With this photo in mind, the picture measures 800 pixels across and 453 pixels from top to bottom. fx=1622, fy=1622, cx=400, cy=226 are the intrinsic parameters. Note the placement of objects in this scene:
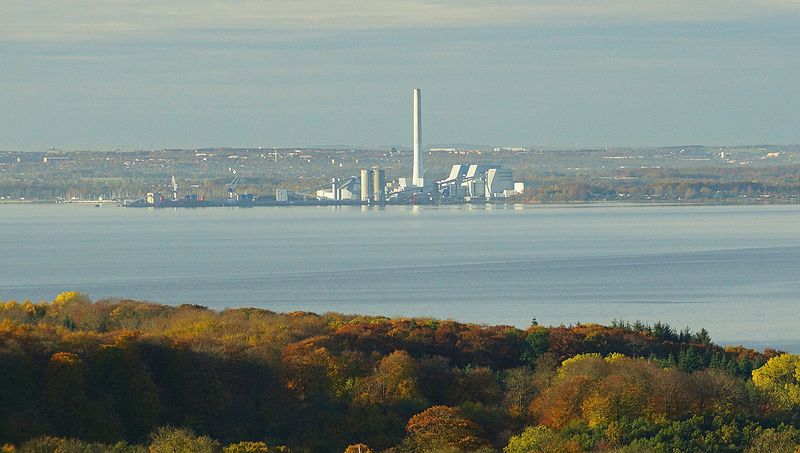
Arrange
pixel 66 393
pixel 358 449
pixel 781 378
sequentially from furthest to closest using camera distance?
pixel 781 378, pixel 66 393, pixel 358 449

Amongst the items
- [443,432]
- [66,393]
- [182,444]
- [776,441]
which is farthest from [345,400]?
[776,441]

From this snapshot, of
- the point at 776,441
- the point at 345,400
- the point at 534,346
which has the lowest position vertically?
the point at 534,346

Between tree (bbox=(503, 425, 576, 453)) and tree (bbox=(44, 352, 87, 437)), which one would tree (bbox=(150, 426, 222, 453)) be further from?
tree (bbox=(503, 425, 576, 453))

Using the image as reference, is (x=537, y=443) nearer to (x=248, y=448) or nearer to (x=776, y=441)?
(x=776, y=441)

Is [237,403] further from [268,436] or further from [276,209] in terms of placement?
[276,209]

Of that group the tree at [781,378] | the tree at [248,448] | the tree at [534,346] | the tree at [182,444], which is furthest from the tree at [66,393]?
the tree at [781,378]

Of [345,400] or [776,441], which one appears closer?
[776,441]

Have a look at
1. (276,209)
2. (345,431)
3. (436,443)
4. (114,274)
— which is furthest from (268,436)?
(276,209)
